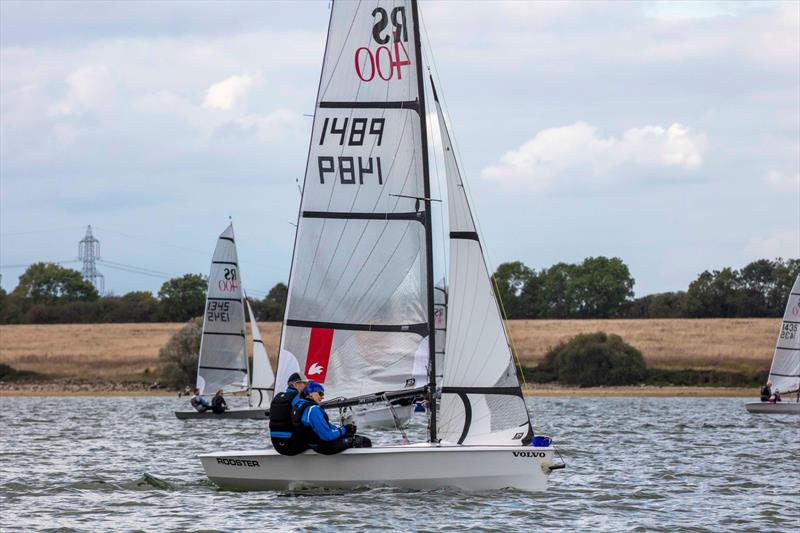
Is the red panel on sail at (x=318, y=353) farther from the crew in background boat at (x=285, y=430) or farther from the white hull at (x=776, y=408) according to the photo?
the white hull at (x=776, y=408)

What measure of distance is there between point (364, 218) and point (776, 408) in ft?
108

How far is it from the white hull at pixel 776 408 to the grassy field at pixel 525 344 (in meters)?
31.0

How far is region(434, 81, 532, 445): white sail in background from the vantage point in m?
21.3

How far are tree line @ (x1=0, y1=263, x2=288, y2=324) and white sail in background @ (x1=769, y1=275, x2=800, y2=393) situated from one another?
66798 millimetres

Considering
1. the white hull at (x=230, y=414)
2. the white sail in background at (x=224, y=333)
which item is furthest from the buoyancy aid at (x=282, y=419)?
the white sail in background at (x=224, y=333)

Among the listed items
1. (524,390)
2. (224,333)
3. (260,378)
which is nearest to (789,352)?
(260,378)

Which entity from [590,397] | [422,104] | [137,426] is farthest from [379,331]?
[590,397]

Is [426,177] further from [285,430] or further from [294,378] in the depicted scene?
[285,430]

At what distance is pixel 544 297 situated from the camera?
135m

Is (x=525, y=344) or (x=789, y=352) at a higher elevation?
(x=525, y=344)

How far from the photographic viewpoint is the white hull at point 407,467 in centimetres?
2047

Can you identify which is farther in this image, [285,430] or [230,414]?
[230,414]

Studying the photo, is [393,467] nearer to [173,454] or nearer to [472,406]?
[472,406]

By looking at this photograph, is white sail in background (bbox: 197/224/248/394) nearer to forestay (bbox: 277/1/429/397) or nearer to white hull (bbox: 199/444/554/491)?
forestay (bbox: 277/1/429/397)
